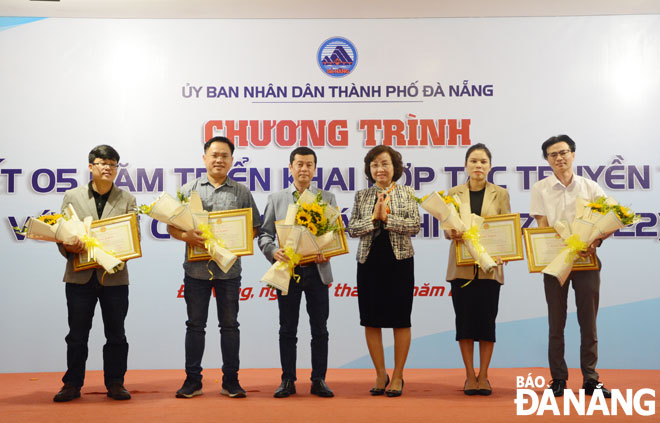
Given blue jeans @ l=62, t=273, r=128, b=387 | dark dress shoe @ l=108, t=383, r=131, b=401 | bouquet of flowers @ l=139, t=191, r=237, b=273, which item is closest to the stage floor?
dark dress shoe @ l=108, t=383, r=131, b=401

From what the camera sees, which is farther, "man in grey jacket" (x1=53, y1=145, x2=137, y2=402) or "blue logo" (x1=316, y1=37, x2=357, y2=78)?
"blue logo" (x1=316, y1=37, x2=357, y2=78)

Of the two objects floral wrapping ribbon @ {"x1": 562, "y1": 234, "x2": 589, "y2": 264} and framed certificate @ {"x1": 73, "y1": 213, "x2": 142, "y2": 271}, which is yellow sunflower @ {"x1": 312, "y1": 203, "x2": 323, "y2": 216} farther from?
floral wrapping ribbon @ {"x1": 562, "y1": 234, "x2": 589, "y2": 264}

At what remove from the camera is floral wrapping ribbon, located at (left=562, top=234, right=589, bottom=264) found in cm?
374

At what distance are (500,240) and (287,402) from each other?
5.35ft

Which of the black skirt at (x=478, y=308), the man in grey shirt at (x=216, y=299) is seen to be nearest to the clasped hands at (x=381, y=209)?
the black skirt at (x=478, y=308)

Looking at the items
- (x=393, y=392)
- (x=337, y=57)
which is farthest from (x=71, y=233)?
(x=337, y=57)

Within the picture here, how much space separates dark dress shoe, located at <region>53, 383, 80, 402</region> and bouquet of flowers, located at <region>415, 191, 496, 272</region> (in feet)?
7.87

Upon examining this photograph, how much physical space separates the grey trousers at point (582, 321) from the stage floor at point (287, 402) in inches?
14.6

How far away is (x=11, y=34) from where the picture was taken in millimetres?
5094

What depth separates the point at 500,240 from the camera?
3.87 meters

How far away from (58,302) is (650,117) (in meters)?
5.08

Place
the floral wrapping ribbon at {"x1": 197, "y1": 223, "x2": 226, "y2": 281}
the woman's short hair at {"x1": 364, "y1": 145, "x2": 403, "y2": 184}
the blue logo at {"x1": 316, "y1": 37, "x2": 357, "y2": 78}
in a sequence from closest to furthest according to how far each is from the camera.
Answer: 1. the floral wrapping ribbon at {"x1": 197, "y1": 223, "x2": 226, "y2": 281}
2. the woman's short hair at {"x1": 364, "y1": 145, "x2": 403, "y2": 184}
3. the blue logo at {"x1": 316, "y1": 37, "x2": 357, "y2": 78}

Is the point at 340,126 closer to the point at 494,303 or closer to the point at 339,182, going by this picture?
the point at 339,182

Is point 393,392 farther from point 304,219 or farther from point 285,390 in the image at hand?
point 304,219
